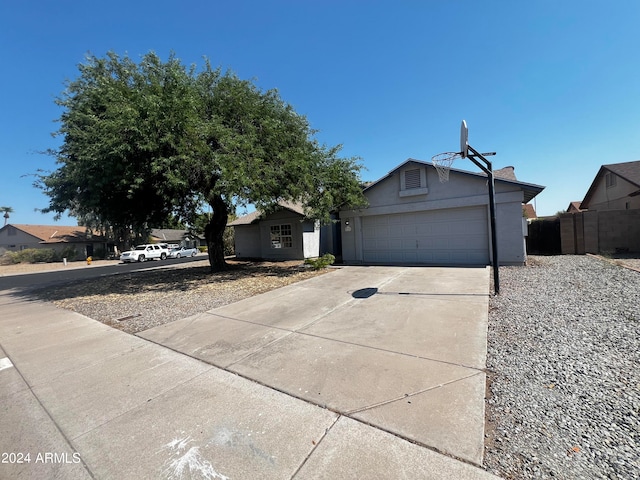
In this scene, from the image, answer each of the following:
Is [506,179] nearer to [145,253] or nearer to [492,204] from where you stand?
[492,204]

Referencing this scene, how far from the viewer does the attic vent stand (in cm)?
1259

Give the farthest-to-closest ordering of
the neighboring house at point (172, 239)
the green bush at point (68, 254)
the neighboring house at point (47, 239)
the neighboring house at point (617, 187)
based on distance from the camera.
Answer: the neighboring house at point (172, 239)
the neighboring house at point (47, 239)
the green bush at point (68, 254)
the neighboring house at point (617, 187)

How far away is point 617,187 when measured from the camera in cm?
1819

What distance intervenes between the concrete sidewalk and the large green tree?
4833 millimetres

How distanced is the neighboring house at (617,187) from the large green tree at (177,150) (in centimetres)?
1715

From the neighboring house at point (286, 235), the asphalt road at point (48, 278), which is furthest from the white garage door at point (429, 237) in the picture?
the asphalt road at point (48, 278)

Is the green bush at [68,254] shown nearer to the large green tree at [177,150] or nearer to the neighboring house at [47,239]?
the neighboring house at [47,239]

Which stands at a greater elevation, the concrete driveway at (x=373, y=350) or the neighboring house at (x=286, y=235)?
the neighboring house at (x=286, y=235)

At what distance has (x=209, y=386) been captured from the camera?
329cm

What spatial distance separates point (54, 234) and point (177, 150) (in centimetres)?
4648

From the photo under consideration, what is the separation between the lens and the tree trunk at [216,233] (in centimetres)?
1265

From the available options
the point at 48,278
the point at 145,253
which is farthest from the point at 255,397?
the point at 145,253

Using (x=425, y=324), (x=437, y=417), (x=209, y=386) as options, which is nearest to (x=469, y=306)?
(x=425, y=324)

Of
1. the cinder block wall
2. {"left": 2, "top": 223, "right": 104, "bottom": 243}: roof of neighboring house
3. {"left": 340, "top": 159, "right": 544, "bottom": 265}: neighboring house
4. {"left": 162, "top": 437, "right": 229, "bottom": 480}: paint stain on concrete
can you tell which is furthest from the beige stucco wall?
{"left": 2, "top": 223, "right": 104, "bottom": 243}: roof of neighboring house
